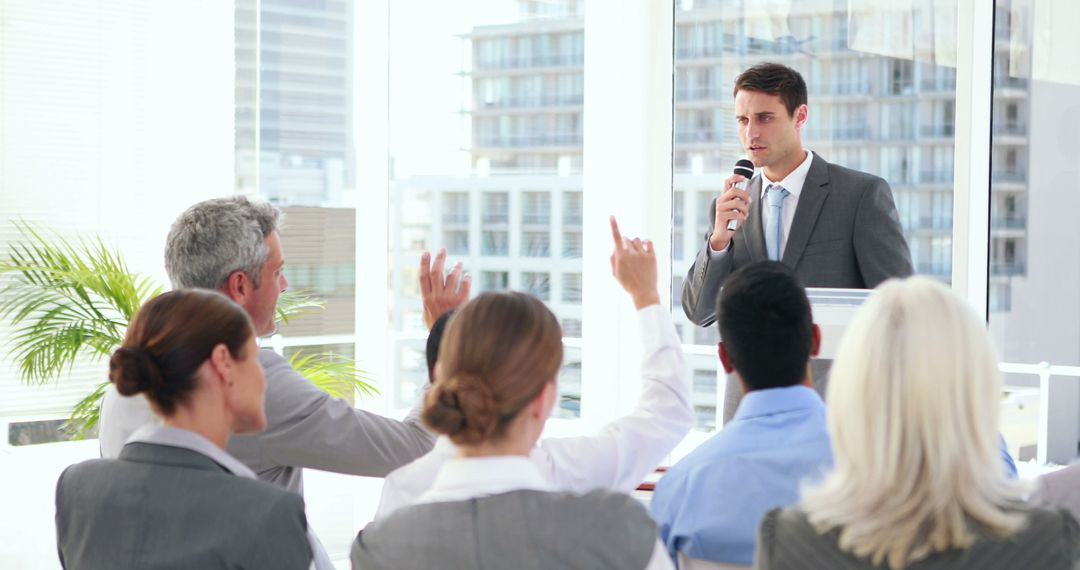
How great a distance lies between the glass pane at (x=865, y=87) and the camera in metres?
4.45

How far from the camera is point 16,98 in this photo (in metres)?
4.09

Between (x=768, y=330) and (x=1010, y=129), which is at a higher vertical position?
(x=1010, y=129)

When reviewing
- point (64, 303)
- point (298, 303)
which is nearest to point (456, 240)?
point (298, 303)

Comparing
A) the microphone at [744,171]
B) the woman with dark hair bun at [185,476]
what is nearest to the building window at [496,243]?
the microphone at [744,171]

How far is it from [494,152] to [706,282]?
2.21 m

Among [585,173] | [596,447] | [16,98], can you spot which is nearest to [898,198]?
[585,173]

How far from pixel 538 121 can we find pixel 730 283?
345cm

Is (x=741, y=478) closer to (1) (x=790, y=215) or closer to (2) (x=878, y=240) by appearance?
(2) (x=878, y=240)

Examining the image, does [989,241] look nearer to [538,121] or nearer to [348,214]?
[538,121]

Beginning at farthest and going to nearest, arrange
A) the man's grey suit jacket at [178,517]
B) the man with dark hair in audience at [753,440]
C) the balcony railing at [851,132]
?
1. the balcony railing at [851,132]
2. the man with dark hair in audience at [753,440]
3. the man's grey suit jacket at [178,517]

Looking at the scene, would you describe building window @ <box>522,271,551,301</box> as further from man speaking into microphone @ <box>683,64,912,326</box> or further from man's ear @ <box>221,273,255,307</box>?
man's ear @ <box>221,273,255,307</box>

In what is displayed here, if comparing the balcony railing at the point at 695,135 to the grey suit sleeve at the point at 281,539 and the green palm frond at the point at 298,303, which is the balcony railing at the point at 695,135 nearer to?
the green palm frond at the point at 298,303

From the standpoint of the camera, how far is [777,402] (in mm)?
1822

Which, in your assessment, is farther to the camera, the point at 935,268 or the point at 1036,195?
the point at 935,268
